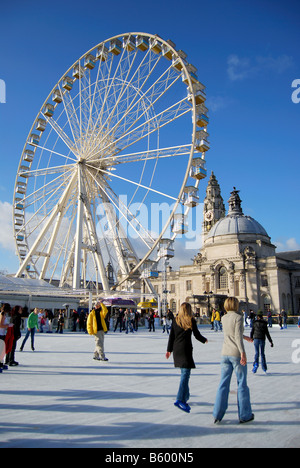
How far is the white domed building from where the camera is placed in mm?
70188

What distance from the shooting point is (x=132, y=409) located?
641 centimetres

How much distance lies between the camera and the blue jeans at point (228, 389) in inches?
223

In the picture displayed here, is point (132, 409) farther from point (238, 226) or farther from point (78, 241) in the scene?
point (238, 226)

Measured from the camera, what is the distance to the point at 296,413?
20.1ft

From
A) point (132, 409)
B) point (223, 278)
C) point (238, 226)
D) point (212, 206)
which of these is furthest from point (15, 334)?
point (212, 206)

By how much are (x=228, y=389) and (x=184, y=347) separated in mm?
986

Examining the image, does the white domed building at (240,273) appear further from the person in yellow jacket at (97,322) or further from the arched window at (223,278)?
the person in yellow jacket at (97,322)

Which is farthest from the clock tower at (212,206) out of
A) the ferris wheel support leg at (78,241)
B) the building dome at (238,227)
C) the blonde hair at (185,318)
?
the blonde hair at (185,318)

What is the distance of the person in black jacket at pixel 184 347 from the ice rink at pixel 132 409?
9.8 inches

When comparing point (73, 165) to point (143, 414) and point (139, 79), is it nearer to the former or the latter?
point (139, 79)
